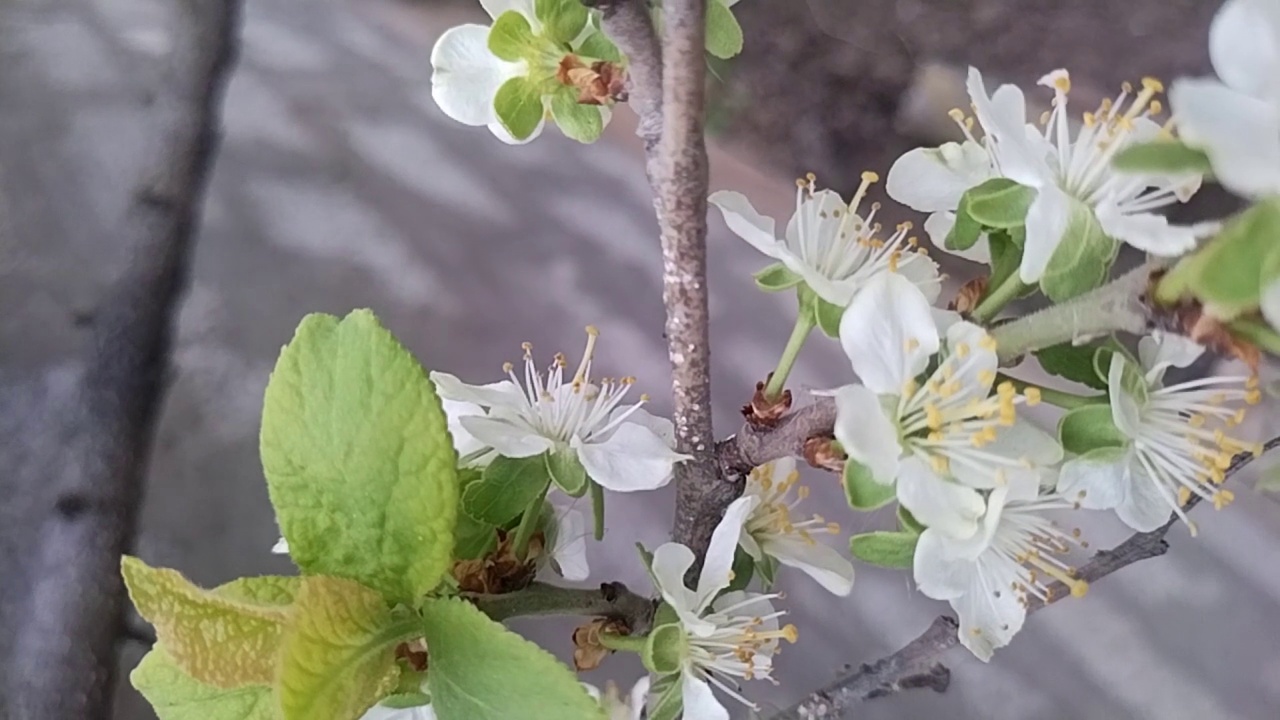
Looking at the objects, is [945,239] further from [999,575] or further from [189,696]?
[189,696]

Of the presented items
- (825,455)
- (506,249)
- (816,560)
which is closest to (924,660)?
(816,560)

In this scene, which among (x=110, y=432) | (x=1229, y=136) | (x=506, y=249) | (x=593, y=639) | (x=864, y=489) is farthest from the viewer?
(x=506, y=249)

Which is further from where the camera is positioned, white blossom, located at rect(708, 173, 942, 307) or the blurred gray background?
the blurred gray background

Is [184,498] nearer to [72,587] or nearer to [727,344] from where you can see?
[72,587]

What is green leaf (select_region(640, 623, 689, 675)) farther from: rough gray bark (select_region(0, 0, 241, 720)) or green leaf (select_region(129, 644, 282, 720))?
rough gray bark (select_region(0, 0, 241, 720))

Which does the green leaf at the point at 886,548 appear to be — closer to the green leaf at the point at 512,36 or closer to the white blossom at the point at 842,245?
the white blossom at the point at 842,245

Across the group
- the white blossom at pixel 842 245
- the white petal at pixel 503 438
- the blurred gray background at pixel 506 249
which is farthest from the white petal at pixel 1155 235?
the blurred gray background at pixel 506 249

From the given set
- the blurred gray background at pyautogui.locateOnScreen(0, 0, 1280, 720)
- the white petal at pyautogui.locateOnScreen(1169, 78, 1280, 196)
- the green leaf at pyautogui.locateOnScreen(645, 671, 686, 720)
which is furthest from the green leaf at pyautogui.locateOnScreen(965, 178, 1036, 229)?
the blurred gray background at pyautogui.locateOnScreen(0, 0, 1280, 720)
